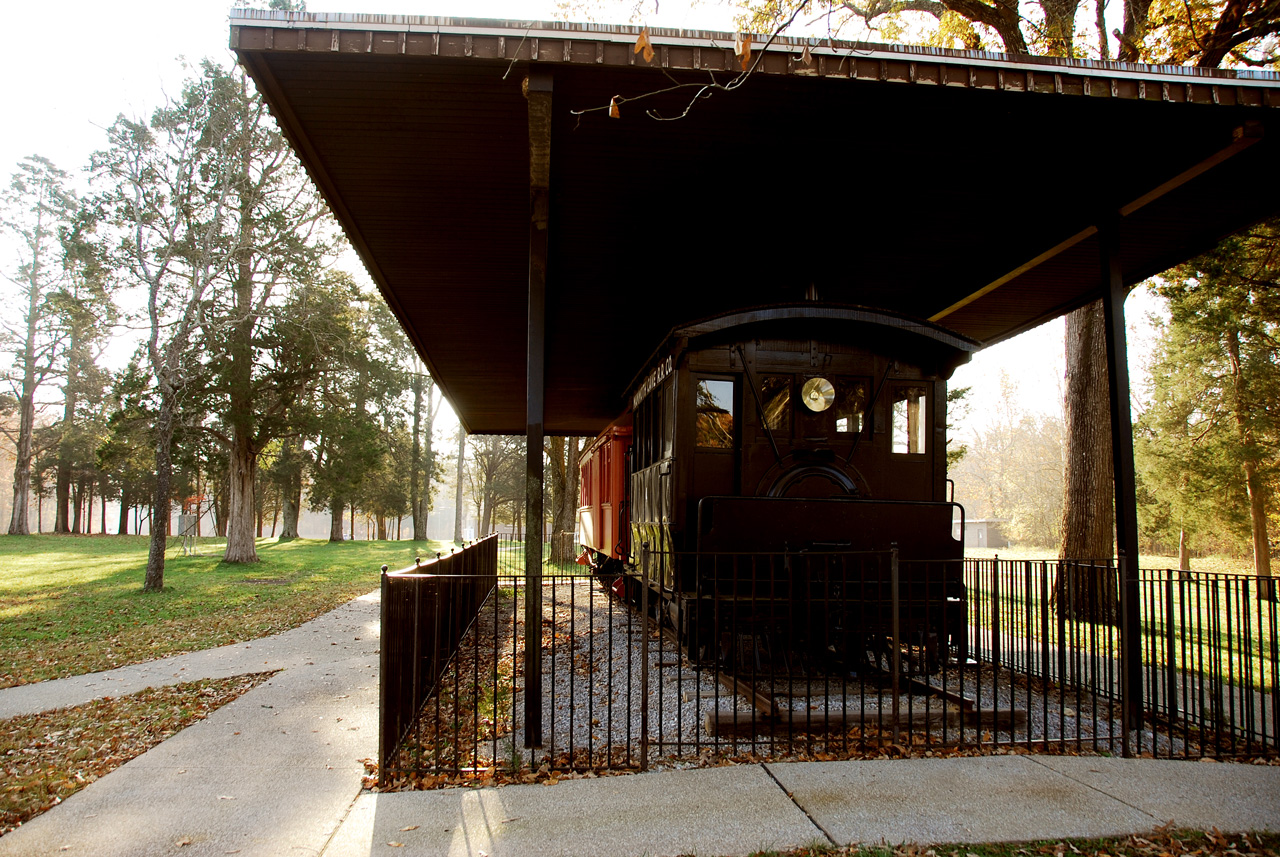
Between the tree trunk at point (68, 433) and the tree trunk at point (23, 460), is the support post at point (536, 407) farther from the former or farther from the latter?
the tree trunk at point (23, 460)

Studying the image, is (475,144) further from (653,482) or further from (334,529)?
(334,529)

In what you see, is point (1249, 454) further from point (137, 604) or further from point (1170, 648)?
point (137, 604)

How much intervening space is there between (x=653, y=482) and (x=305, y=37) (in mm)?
5230

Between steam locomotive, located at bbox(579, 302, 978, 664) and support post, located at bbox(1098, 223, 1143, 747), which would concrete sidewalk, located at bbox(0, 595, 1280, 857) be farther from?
steam locomotive, located at bbox(579, 302, 978, 664)

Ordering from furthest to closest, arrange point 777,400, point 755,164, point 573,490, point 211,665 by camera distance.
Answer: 1. point 573,490
2. point 211,665
3. point 777,400
4. point 755,164

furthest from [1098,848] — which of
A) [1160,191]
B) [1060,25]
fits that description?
[1060,25]

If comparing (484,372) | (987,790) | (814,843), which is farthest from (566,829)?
(484,372)

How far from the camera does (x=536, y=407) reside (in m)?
5.73

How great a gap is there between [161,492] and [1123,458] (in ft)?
53.3

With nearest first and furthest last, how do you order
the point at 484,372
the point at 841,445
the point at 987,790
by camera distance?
the point at 987,790 < the point at 841,445 < the point at 484,372

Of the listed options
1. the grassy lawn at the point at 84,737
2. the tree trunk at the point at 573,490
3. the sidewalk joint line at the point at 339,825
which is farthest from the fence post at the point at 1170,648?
the tree trunk at the point at 573,490

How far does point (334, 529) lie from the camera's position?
39750mm

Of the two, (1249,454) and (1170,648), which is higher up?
(1249,454)

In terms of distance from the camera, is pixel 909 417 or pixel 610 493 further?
pixel 610 493
